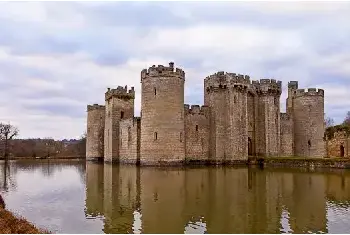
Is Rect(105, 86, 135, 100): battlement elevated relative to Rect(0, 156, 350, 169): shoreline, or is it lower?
elevated

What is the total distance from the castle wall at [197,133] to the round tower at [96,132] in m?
15.6

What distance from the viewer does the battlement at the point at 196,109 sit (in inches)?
1438

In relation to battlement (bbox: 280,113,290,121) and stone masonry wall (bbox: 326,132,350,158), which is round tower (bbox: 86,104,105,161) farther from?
stone masonry wall (bbox: 326,132,350,158)

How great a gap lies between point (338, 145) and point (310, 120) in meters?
4.13

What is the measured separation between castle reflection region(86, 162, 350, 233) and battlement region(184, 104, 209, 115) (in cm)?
1611

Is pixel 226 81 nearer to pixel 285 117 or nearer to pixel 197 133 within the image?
pixel 197 133

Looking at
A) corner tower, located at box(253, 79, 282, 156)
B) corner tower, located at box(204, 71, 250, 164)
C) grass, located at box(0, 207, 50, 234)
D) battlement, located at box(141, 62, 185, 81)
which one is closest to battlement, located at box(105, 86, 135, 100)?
battlement, located at box(141, 62, 185, 81)

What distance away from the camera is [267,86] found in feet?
128

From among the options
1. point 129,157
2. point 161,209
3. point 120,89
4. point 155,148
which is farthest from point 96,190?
point 120,89

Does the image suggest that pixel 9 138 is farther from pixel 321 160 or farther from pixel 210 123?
pixel 321 160

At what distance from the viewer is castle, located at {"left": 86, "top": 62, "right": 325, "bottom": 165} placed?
109 ft

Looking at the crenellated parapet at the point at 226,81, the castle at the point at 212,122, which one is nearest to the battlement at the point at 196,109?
the castle at the point at 212,122

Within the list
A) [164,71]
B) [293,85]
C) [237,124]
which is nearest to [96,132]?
[164,71]

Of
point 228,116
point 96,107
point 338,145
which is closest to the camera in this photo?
point 228,116
